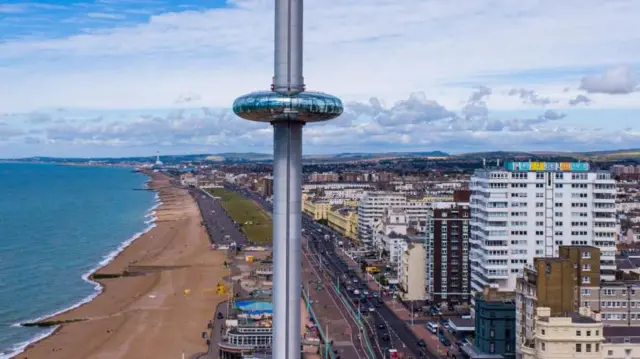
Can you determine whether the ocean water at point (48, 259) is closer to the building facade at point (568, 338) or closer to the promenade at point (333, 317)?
the promenade at point (333, 317)

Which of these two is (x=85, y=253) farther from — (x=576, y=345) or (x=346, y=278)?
(x=576, y=345)

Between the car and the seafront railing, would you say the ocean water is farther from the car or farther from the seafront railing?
the car

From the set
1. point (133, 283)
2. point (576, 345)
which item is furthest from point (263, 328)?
point (133, 283)

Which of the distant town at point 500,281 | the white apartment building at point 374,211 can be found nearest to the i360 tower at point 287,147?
the distant town at point 500,281

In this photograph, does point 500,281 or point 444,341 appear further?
point 500,281

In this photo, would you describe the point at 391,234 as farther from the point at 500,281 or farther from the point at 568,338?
the point at 568,338

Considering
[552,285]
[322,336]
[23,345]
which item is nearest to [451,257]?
[322,336]
